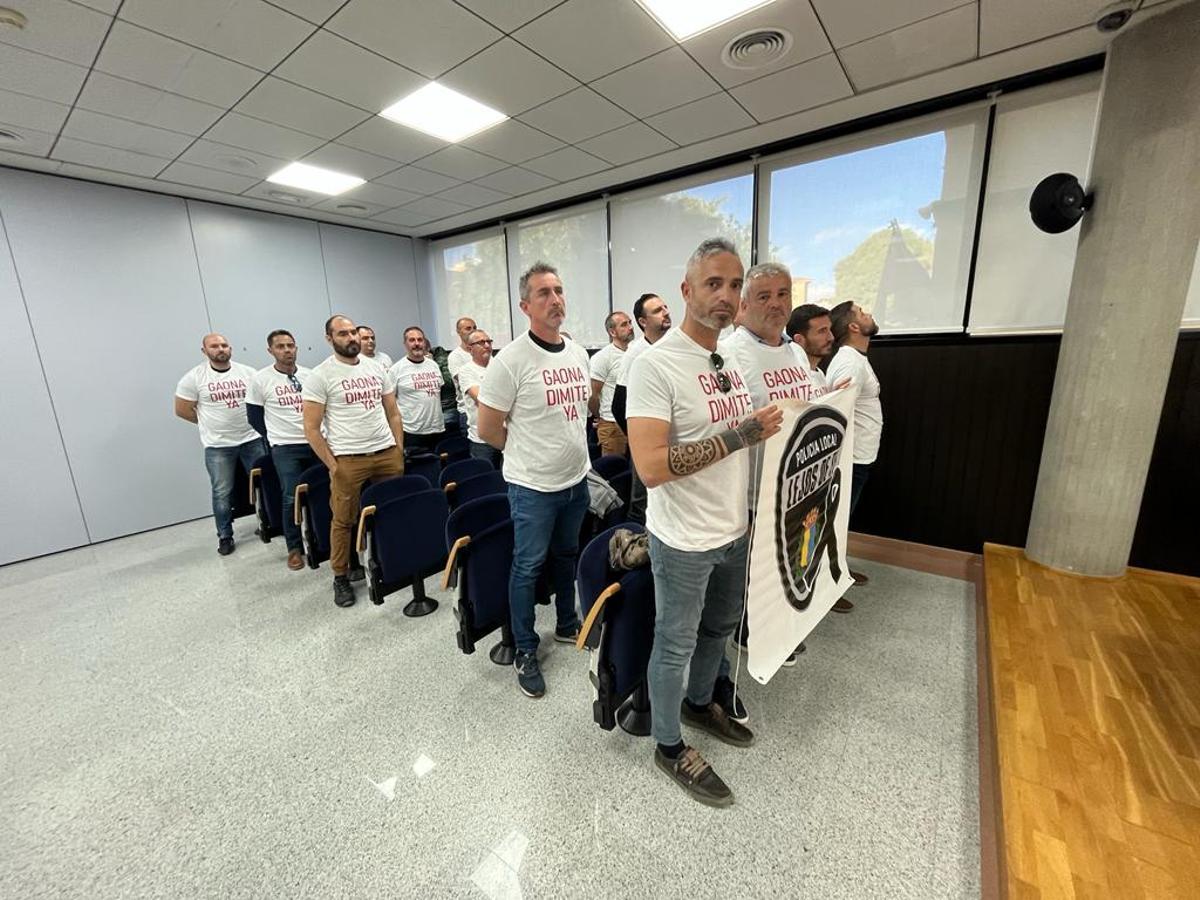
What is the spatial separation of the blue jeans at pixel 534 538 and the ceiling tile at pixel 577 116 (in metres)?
2.37

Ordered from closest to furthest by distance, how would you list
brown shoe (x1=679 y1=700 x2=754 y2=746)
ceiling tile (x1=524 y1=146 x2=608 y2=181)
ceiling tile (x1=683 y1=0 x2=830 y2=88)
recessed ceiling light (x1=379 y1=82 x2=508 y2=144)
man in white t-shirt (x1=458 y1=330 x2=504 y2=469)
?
brown shoe (x1=679 y1=700 x2=754 y2=746)
ceiling tile (x1=683 y1=0 x2=830 y2=88)
recessed ceiling light (x1=379 y1=82 x2=508 y2=144)
man in white t-shirt (x1=458 y1=330 x2=504 y2=469)
ceiling tile (x1=524 y1=146 x2=608 y2=181)

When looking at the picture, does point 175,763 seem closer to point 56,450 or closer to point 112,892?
point 112,892

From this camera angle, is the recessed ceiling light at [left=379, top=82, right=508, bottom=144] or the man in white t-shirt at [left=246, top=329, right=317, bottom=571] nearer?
the recessed ceiling light at [left=379, top=82, right=508, bottom=144]

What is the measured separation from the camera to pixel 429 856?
1.40 metres

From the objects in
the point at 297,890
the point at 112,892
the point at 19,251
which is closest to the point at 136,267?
the point at 19,251

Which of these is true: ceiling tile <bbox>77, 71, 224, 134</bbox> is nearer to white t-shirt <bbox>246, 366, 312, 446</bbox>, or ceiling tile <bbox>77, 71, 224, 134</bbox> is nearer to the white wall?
white t-shirt <bbox>246, 366, 312, 446</bbox>

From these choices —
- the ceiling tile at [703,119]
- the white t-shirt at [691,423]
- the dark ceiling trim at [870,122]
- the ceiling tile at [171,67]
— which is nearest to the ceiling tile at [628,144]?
the ceiling tile at [703,119]

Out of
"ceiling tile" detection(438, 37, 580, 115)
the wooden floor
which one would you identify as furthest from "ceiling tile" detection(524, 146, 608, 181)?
the wooden floor

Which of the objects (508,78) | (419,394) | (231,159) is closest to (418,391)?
(419,394)

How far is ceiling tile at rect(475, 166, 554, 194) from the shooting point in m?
4.05

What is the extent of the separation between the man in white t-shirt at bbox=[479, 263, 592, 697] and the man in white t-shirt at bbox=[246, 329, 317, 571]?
2.19 meters

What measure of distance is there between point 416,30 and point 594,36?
0.83 m

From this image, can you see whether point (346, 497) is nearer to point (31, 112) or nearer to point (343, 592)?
point (343, 592)

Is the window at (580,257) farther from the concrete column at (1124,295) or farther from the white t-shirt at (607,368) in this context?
the concrete column at (1124,295)
